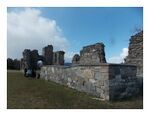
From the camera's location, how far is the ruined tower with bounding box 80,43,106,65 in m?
9.83

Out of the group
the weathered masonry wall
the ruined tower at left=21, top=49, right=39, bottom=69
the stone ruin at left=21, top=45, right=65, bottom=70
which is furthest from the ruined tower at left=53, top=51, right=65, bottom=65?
the weathered masonry wall

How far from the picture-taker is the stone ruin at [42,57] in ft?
62.5

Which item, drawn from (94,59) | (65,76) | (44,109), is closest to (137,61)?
(94,59)

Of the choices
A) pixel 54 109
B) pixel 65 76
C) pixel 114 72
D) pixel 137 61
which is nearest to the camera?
pixel 54 109

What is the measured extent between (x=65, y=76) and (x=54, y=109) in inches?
131

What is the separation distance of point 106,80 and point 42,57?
15400 mm

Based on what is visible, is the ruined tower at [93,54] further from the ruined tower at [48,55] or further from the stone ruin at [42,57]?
the ruined tower at [48,55]

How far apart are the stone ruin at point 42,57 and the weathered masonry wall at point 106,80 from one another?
34.3 ft

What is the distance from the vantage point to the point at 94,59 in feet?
32.4

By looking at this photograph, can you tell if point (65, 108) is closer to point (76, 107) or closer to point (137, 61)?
point (76, 107)

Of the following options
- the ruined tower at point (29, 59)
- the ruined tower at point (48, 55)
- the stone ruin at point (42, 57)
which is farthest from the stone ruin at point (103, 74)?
the ruined tower at point (48, 55)

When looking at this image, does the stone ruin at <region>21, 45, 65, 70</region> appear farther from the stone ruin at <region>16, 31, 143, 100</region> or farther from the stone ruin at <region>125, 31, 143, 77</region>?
the stone ruin at <region>125, 31, 143, 77</region>

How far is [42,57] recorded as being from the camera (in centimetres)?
2192

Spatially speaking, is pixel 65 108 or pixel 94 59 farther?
pixel 94 59
